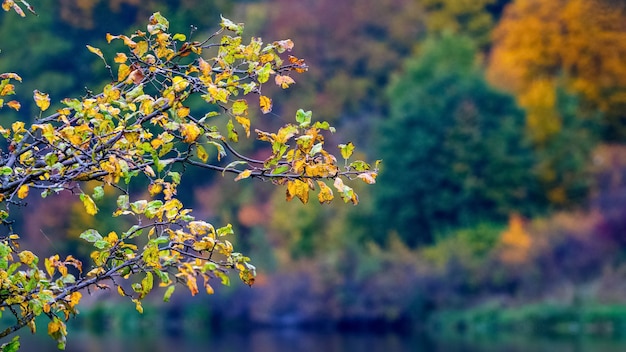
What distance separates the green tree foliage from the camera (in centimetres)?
3192

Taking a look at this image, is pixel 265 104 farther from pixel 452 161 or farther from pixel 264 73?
pixel 452 161

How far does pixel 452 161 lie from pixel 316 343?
396 inches

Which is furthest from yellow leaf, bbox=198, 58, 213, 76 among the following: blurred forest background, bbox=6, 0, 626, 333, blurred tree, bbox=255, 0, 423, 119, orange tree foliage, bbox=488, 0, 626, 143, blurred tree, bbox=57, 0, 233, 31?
blurred tree, bbox=255, 0, 423, 119

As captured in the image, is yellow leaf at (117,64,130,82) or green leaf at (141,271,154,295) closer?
green leaf at (141,271,154,295)

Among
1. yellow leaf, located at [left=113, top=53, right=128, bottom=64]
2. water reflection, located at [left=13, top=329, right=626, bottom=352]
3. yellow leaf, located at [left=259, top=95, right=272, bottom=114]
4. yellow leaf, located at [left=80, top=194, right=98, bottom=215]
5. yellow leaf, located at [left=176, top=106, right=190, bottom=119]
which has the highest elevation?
water reflection, located at [left=13, top=329, right=626, bottom=352]

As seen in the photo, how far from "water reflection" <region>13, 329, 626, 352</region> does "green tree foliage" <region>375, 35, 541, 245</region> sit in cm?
620

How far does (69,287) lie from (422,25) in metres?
41.7

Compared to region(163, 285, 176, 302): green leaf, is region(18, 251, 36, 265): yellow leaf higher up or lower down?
higher up

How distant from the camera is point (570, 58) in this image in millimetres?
36750

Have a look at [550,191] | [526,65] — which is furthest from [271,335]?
[526,65]

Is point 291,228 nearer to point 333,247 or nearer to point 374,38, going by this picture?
point 333,247

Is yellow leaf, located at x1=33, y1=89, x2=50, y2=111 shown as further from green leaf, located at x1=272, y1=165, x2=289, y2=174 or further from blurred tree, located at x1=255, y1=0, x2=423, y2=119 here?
blurred tree, located at x1=255, y1=0, x2=423, y2=119

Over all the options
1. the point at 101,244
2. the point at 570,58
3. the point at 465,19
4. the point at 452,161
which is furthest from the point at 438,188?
the point at 101,244

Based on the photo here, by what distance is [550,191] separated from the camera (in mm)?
33156
